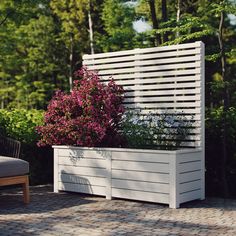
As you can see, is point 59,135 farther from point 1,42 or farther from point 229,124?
point 1,42

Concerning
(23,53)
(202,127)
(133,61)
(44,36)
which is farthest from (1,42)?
(202,127)

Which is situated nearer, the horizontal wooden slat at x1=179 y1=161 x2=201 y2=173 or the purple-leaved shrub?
the horizontal wooden slat at x1=179 y1=161 x2=201 y2=173

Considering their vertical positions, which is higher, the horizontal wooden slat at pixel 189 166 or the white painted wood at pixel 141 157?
the white painted wood at pixel 141 157

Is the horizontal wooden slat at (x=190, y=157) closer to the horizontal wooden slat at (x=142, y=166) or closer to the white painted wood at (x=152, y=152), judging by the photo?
the white painted wood at (x=152, y=152)

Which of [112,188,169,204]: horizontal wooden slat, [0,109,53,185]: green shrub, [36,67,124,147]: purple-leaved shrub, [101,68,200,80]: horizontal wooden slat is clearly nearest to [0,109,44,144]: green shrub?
[0,109,53,185]: green shrub

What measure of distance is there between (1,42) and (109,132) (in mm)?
16060

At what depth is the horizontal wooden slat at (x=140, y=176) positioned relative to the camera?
24.5 ft

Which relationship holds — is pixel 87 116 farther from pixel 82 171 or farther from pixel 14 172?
pixel 14 172

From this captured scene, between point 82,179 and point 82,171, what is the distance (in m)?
0.14

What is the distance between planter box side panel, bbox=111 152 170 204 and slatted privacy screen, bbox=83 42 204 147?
97 centimetres

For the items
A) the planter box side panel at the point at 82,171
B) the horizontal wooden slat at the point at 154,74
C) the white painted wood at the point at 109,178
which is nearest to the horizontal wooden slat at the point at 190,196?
the white painted wood at the point at 109,178

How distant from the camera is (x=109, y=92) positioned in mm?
8789

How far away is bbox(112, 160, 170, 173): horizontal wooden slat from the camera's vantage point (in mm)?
7453

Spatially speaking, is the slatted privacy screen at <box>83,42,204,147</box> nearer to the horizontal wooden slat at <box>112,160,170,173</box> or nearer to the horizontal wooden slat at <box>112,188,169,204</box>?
the horizontal wooden slat at <box>112,160,170,173</box>
